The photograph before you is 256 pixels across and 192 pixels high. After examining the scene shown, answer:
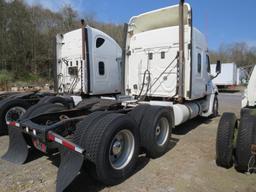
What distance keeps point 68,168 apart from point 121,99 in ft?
10.3

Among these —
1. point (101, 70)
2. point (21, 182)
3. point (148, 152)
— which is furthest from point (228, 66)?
point (21, 182)

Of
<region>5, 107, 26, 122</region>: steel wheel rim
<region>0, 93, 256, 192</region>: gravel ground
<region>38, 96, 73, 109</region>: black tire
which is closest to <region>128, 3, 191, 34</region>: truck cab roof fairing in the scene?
<region>38, 96, 73, 109</region>: black tire

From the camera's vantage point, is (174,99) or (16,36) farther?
(16,36)

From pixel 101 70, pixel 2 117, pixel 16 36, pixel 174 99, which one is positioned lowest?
pixel 2 117

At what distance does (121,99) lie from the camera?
580 centimetres

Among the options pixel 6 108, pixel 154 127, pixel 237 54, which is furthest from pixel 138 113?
pixel 237 54

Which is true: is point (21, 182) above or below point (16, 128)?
below

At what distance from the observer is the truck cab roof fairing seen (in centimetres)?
612

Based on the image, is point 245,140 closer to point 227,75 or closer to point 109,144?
point 109,144

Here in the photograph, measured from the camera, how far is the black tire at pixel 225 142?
3.56 m

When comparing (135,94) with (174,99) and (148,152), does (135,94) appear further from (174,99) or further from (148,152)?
(148,152)

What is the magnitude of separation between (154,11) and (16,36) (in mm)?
24536

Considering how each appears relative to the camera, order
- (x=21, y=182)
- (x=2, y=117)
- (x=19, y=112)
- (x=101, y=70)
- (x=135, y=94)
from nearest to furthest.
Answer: (x=21, y=182)
(x=2, y=117)
(x=19, y=112)
(x=135, y=94)
(x=101, y=70)

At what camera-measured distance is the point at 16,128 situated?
3.89 metres
